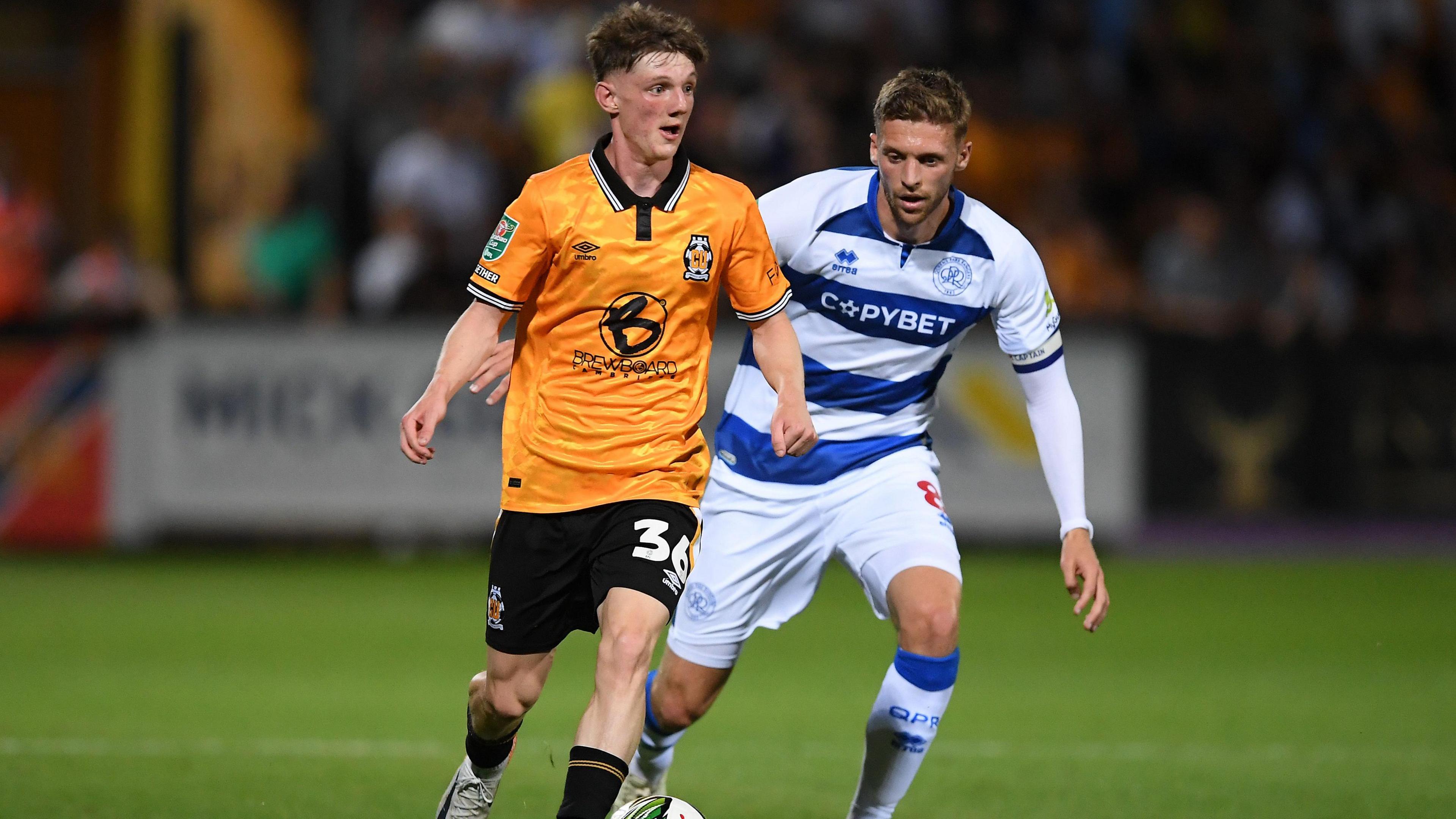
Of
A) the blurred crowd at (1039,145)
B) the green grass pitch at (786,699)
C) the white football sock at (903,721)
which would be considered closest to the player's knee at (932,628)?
the white football sock at (903,721)

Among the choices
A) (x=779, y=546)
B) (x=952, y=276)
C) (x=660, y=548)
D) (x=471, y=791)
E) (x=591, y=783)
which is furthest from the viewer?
(x=779, y=546)

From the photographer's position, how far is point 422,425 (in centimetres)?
467

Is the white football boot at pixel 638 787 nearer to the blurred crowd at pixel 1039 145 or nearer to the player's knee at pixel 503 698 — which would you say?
the player's knee at pixel 503 698

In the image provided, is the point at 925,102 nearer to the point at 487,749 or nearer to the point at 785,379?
the point at 785,379

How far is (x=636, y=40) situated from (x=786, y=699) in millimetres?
3968

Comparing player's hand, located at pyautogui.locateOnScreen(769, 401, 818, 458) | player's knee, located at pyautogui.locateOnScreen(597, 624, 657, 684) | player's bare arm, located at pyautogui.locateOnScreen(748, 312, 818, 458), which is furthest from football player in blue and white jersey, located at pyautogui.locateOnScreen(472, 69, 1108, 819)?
player's knee, located at pyautogui.locateOnScreen(597, 624, 657, 684)

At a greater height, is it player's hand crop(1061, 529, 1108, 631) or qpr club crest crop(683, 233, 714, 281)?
qpr club crest crop(683, 233, 714, 281)

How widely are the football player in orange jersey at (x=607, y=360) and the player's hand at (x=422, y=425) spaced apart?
0.03 metres

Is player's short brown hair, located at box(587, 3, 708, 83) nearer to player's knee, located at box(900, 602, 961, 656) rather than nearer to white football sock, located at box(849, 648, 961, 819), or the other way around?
player's knee, located at box(900, 602, 961, 656)

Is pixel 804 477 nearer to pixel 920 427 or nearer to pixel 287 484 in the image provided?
pixel 920 427

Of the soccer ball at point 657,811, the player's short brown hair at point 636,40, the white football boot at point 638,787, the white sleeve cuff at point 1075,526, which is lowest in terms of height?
the white football boot at point 638,787

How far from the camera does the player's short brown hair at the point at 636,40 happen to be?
15.8 ft

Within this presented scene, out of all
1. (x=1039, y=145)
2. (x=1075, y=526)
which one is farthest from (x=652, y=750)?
(x=1039, y=145)

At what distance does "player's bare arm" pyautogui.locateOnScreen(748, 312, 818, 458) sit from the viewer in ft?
15.8
